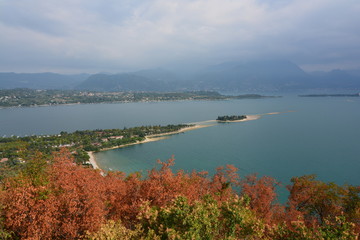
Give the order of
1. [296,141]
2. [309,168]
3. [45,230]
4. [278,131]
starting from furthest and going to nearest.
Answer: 1. [278,131]
2. [296,141]
3. [309,168]
4. [45,230]

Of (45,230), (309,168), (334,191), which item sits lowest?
(309,168)

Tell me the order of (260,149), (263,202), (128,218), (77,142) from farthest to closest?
(77,142), (260,149), (263,202), (128,218)

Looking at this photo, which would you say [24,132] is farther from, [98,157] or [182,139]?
[182,139]

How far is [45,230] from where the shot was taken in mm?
5289

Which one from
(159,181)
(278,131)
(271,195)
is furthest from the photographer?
(278,131)

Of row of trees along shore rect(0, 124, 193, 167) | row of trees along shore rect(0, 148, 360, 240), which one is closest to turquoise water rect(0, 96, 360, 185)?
row of trees along shore rect(0, 124, 193, 167)

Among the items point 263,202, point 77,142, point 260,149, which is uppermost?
point 263,202

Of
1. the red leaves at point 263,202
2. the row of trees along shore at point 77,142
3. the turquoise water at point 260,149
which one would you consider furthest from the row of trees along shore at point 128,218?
the row of trees along shore at point 77,142

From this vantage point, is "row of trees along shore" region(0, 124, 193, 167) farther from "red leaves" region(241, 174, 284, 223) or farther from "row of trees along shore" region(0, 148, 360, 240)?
"row of trees along shore" region(0, 148, 360, 240)

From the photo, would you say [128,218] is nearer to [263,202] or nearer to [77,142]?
[263,202]

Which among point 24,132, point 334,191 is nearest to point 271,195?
point 334,191

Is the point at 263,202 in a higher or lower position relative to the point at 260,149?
higher

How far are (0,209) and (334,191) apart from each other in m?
13.6

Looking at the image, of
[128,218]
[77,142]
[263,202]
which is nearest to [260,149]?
[263,202]
